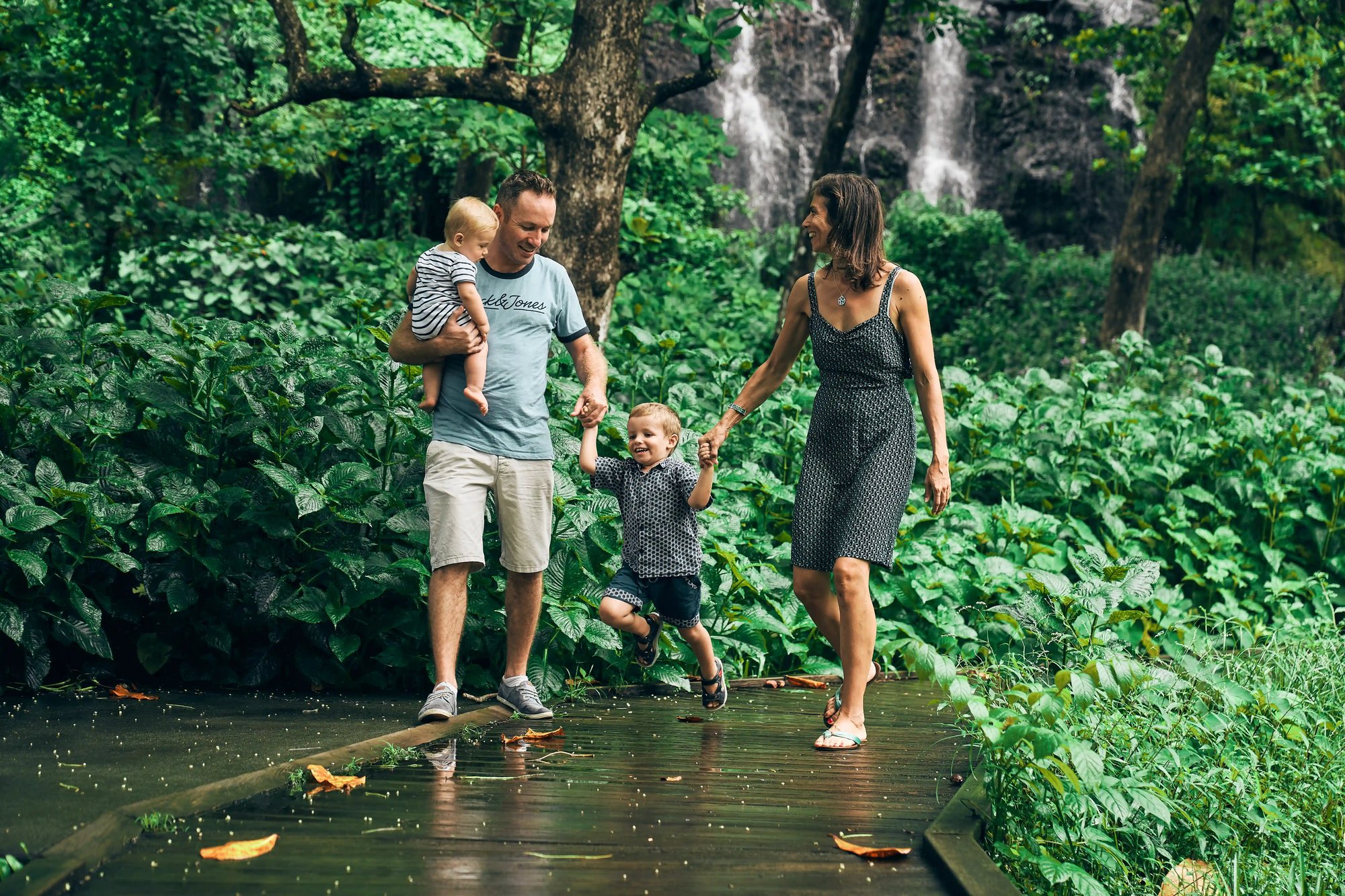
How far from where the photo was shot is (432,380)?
489cm

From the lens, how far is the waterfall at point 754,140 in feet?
81.9

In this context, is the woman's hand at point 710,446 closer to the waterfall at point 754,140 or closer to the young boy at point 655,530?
the young boy at point 655,530

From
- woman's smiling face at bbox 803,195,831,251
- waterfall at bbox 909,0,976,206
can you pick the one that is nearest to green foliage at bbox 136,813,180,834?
woman's smiling face at bbox 803,195,831,251

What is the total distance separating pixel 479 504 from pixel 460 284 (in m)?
0.82

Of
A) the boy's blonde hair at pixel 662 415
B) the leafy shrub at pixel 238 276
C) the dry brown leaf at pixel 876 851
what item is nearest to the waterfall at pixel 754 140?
the leafy shrub at pixel 238 276

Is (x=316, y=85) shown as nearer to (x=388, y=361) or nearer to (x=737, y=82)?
(x=388, y=361)

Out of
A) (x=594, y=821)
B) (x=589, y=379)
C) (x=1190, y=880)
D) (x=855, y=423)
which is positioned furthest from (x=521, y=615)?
(x=1190, y=880)

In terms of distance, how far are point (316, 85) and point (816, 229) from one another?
14.5 ft

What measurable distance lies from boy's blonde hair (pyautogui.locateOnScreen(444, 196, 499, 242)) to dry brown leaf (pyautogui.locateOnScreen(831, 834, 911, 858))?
2.54 metres

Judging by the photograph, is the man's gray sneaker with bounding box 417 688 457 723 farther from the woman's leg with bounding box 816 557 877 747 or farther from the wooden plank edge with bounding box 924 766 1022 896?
the wooden plank edge with bounding box 924 766 1022 896

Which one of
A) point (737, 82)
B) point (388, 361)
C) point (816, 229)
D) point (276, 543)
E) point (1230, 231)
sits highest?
point (737, 82)

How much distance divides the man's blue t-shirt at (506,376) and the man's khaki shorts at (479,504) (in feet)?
0.16

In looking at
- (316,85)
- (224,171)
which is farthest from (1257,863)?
(224,171)

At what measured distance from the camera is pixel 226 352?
5555mm
